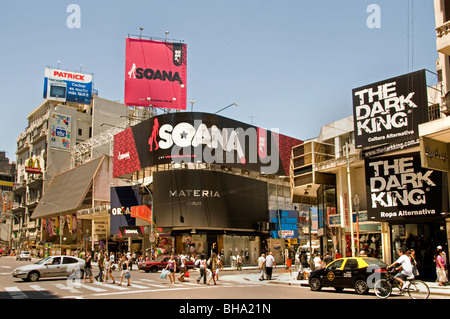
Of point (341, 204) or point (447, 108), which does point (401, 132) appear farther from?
point (341, 204)

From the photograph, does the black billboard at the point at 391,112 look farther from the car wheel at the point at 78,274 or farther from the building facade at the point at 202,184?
the car wheel at the point at 78,274

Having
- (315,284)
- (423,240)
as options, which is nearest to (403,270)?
(315,284)

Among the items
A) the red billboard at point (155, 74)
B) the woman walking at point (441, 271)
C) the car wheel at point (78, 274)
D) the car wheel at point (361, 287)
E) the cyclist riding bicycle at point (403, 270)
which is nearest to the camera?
the cyclist riding bicycle at point (403, 270)

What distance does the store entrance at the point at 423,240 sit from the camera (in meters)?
23.0

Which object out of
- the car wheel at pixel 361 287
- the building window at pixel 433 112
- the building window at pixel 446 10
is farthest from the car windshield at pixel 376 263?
the building window at pixel 446 10

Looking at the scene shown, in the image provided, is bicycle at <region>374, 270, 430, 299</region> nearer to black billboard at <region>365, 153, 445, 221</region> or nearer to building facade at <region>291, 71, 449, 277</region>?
building facade at <region>291, 71, 449, 277</region>

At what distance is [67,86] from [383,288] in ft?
251

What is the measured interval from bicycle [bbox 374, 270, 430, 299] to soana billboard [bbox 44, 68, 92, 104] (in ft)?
246

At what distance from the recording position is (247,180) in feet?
171

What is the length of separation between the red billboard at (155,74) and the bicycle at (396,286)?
134ft

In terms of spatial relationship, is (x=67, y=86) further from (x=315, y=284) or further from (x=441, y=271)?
(x=441, y=271)

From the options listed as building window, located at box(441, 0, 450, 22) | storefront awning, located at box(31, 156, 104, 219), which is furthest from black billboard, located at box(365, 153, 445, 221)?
storefront awning, located at box(31, 156, 104, 219)

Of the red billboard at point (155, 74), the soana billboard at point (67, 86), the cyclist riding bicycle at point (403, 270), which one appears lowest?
the cyclist riding bicycle at point (403, 270)
